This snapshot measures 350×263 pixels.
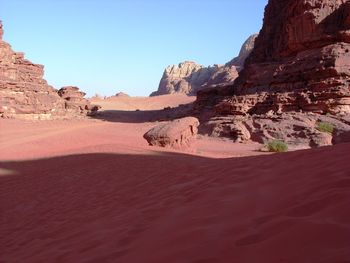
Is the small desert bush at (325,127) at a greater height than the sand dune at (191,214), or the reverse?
the small desert bush at (325,127)

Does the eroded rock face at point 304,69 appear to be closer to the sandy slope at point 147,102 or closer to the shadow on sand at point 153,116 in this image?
the shadow on sand at point 153,116

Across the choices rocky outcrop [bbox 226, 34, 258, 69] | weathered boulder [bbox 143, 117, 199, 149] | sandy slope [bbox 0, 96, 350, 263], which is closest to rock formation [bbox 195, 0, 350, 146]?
weathered boulder [bbox 143, 117, 199, 149]

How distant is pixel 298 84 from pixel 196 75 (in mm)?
55428

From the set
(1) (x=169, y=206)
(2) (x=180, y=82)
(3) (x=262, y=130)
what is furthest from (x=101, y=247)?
(2) (x=180, y=82)

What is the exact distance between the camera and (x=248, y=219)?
3066mm

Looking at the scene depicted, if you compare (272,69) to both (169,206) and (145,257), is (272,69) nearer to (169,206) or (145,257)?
(169,206)

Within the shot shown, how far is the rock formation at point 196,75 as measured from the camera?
62656mm

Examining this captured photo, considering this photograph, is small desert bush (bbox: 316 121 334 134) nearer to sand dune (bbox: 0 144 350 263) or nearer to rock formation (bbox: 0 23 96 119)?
sand dune (bbox: 0 144 350 263)

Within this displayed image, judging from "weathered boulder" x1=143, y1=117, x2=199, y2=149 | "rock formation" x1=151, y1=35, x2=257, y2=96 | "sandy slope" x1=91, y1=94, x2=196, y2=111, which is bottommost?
"weathered boulder" x1=143, y1=117, x2=199, y2=149

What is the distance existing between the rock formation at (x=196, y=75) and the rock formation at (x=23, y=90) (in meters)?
31.1

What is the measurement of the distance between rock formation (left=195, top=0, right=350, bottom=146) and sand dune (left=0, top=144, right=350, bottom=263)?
11792 millimetres

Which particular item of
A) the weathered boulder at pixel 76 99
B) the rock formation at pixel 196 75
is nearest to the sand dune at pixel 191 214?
the weathered boulder at pixel 76 99

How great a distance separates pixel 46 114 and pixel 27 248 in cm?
2795

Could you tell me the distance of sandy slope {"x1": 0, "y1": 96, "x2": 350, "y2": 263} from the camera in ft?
8.21
